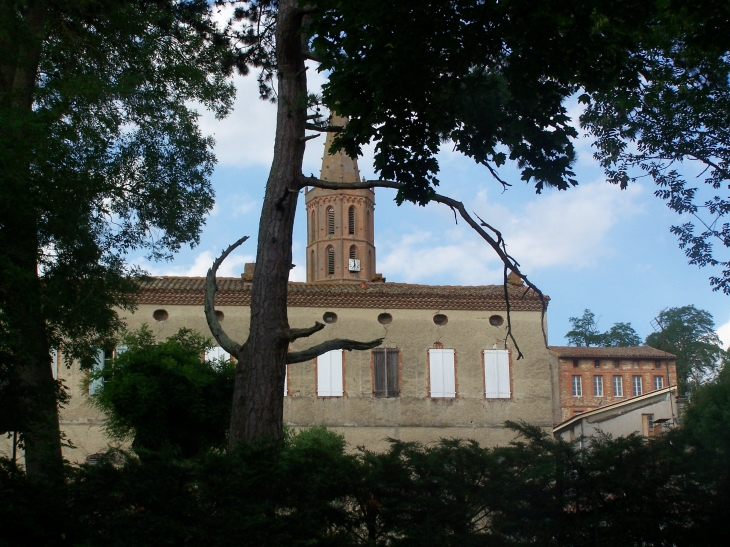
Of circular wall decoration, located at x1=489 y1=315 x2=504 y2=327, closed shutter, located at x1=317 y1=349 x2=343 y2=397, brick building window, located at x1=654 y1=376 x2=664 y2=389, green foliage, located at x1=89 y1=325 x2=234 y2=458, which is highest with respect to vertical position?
circular wall decoration, located at x1=489 y1=315 x2=504 y2=327

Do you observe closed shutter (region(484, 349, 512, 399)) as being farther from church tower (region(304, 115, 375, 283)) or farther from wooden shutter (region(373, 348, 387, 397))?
church tower (region(304, 115, 375, 283))

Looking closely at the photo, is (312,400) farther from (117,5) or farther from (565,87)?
(565,87)

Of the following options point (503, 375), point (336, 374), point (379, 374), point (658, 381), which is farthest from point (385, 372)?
point (658, 381)

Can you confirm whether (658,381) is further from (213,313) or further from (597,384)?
(213,313)

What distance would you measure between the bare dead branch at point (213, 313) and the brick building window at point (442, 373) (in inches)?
667

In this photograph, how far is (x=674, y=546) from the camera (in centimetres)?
845

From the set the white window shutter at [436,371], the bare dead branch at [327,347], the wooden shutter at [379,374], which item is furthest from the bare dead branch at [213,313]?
the white window shutter at [436,371]

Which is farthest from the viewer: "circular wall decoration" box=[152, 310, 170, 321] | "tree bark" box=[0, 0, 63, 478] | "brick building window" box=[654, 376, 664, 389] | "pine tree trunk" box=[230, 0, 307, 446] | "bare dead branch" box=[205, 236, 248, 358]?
"brick building window" box=[654, 376, 664, 389]

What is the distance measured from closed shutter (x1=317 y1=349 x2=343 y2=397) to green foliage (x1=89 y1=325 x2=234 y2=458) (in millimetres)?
9976

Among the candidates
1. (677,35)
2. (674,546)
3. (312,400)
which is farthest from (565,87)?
(312,400)

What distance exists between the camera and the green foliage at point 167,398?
15.4 m

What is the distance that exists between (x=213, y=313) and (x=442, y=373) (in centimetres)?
1740

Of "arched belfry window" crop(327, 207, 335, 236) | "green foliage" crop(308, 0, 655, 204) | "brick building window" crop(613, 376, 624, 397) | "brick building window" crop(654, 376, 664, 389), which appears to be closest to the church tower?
"arched belfry window" crop(327, 207, 335, 236)

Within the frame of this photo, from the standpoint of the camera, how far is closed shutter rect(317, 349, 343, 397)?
2609 cm
